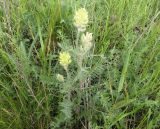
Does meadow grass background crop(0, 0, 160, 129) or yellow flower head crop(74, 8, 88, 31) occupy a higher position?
yellow flower head crop(74, 8, 88, 31)

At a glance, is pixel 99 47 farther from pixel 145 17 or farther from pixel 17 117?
pixel 17 117

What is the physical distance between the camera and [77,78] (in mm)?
1016

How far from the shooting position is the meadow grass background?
111cm

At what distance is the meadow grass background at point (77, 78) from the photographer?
1.11 meters

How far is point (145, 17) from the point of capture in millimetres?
1473

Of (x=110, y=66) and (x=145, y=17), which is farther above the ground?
(x=145, y=17)

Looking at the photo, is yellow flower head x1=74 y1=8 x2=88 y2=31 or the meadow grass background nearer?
yellow flower head x1=74 y1=8 x2=88 y2=31

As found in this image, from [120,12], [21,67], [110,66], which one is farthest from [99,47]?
[21,67]

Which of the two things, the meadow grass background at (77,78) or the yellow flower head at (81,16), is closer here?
the yellow flower head at (81,16)

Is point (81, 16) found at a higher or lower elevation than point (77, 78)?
higher

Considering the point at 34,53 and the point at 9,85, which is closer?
the point at 9,85

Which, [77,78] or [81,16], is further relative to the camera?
[77,78]

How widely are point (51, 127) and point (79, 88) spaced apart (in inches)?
7.8

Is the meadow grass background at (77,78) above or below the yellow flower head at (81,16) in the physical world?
below
